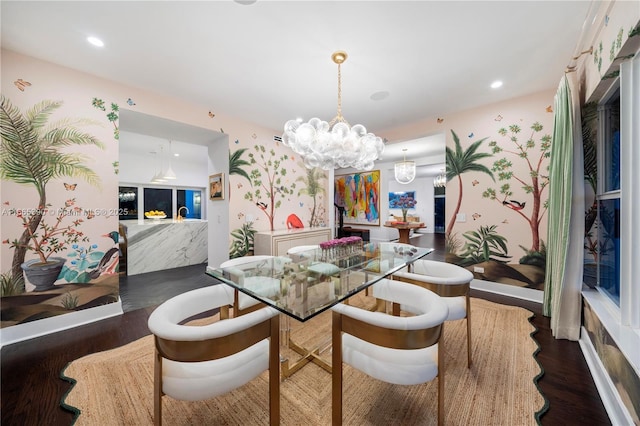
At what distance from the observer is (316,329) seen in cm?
221

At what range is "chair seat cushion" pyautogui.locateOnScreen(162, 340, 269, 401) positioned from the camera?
3.19 ft

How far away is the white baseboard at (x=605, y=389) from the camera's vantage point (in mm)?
1240

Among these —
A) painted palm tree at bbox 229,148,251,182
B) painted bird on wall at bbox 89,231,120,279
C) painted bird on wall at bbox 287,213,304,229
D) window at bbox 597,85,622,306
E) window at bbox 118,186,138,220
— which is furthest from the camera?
window at bbox 118,186,138,220

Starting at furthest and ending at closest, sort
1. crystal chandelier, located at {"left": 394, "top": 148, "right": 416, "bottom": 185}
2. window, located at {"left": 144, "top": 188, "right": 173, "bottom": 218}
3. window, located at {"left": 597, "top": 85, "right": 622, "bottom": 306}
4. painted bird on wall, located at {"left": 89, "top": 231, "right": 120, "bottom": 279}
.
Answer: crystal chandelier, located at {"left": 394, "top": 148, "right": 416, "bottom": 185}
window, located at {"left": 144, "top": 188, "right": 173, "bottom": 218}
painted bird on wall, located at {"left": 89, "top": 231, "right": 120, "bottom": 279}
window, located at {"left": 597, "top": 85, "right": 622, "bottom": 306}

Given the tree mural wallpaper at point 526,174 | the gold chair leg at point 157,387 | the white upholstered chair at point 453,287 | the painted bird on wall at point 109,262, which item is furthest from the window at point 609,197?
the painted bird on wall at point 109,262

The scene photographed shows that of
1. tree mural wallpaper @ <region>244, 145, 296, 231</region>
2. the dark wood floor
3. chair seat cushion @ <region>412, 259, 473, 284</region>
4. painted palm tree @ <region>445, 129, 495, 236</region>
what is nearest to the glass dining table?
chair seat cushion @ <region>412, 259, 473, 284</region>

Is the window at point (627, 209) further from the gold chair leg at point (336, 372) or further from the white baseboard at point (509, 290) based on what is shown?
the gold chair leg at point (336, 372)

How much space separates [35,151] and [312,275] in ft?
9.32

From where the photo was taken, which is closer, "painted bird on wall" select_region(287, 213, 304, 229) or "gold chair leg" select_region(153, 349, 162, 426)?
"gold chair leg" select_region(153, 349, 162, 426)

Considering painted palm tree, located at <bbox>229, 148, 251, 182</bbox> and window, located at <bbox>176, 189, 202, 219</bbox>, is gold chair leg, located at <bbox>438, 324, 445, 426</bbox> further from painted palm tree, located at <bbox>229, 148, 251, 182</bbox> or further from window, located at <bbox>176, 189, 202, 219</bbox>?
window, located at <bbox>176, 189, 202, 219</bbox>

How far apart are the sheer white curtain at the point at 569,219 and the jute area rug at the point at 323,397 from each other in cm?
50

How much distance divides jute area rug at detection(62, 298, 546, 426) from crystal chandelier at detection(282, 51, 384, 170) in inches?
69.8

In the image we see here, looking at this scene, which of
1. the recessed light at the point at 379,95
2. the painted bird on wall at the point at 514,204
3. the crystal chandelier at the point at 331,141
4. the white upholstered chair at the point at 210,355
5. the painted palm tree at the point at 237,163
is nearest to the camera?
the white upholstered chair at the point at 210,355

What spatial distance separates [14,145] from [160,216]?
329cm
